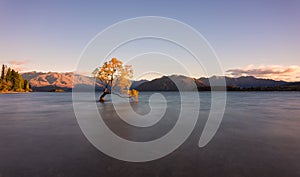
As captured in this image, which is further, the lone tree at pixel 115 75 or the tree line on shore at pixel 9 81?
the tree line on shore at pixel 9 81

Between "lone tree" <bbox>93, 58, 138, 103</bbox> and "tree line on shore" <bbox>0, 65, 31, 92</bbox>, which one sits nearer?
"lone tree" <bbox>93, 58, 138, 103</bbox>

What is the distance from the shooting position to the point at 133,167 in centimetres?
632

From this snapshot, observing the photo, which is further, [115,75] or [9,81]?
[9,81]

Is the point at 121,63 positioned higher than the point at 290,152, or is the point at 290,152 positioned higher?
the point at 121,63

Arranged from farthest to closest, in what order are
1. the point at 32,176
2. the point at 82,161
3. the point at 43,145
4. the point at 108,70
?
1. the point at 108,70
2. the point at 43,145
3. the point at 82,161
4. the point at 32,176

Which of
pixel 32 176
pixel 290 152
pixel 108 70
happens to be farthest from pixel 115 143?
pixel 108 70

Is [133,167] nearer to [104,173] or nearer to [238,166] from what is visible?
[104,173]

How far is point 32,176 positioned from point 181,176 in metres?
5.05

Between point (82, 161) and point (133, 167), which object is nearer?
point (133, 167)

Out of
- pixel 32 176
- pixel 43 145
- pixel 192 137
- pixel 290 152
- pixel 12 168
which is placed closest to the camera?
pixel 32 176

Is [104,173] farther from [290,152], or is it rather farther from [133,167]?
[290,152]

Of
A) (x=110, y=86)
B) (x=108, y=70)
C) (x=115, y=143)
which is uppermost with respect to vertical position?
(x=108, y=70)

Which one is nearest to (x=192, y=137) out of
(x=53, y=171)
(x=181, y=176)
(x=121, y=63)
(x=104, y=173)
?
(x=181, y=176)

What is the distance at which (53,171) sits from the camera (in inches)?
233
